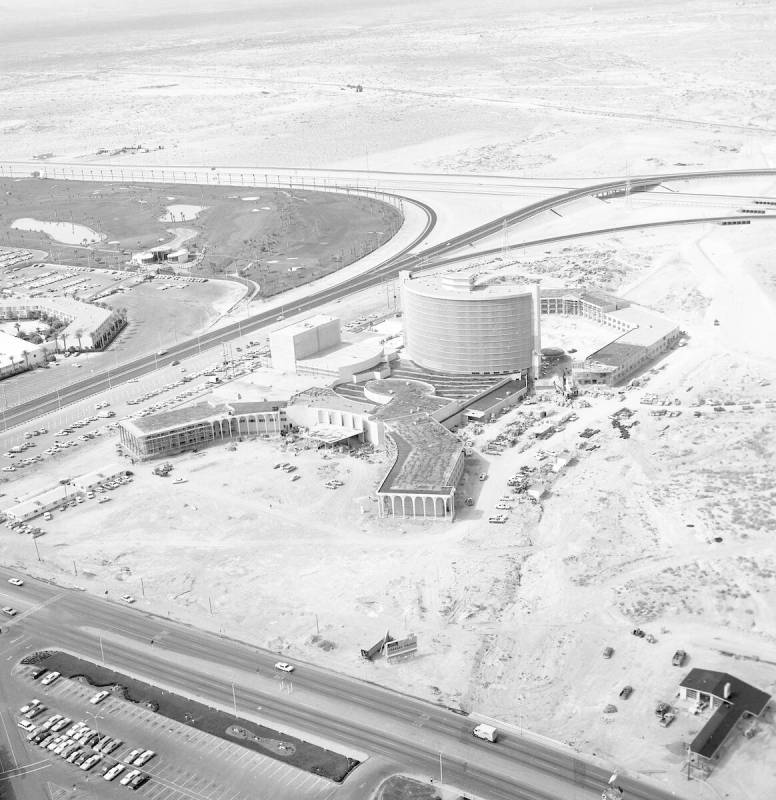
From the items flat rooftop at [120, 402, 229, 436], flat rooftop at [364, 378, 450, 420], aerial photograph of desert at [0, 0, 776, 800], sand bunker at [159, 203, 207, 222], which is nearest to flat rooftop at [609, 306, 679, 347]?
aerial photograph of desert at [0, 0, 776, 800]

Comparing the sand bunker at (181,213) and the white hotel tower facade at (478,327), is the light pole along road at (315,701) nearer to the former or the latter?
the white hotel tower facade at (478,327)

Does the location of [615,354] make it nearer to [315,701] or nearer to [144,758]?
[315,701]

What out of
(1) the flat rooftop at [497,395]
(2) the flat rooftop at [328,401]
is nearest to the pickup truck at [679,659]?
(1) the flat rooftop at [497,395]

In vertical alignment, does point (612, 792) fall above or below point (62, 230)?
below

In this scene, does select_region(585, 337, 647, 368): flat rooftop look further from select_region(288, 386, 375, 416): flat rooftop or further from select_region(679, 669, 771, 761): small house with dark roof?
select_region(679, 669, 771, 761): small house with dark roof

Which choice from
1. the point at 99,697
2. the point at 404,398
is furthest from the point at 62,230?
the point at 99,697

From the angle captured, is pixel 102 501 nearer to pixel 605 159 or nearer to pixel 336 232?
pixel 336 232

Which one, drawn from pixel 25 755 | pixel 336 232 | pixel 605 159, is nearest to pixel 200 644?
pixel 25 755
